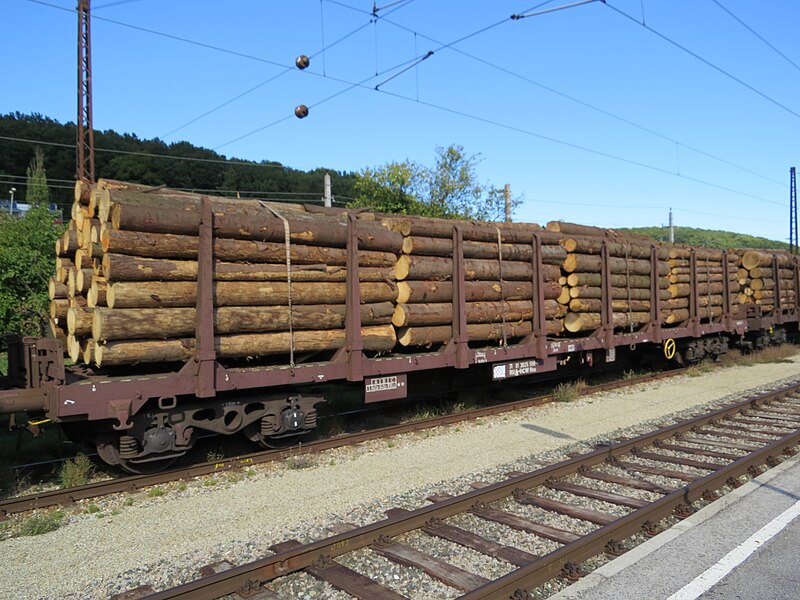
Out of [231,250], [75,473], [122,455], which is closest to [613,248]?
[231,250]

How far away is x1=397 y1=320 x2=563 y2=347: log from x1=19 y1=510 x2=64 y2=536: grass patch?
16.3 feet

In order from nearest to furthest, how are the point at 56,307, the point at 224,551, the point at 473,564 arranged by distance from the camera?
the point at 473,564, the point at 224,551, the point at 56,307

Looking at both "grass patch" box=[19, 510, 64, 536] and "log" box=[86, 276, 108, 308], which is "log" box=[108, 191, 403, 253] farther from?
"grass patch" box=[19, 510, 64, 536]

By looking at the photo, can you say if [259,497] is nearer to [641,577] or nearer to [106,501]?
[106,501]

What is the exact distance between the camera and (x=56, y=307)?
8320 millimetres

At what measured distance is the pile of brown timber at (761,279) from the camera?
61.7 ft

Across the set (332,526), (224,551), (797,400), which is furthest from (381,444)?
(797,400)

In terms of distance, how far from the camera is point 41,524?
5605 millimetres

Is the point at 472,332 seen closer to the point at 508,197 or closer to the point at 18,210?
the point at 508,197

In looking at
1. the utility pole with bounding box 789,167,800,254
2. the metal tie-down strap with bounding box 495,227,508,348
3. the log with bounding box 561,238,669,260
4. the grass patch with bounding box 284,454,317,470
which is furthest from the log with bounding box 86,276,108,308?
the utility pole with bounding box 789,167,800,254

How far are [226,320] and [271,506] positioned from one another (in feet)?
7.43

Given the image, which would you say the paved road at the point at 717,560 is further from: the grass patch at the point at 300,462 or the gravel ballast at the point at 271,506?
the grass patch at the point at 300,462

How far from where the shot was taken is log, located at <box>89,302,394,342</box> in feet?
21.1

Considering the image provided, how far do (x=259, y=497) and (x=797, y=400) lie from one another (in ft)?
35.9
